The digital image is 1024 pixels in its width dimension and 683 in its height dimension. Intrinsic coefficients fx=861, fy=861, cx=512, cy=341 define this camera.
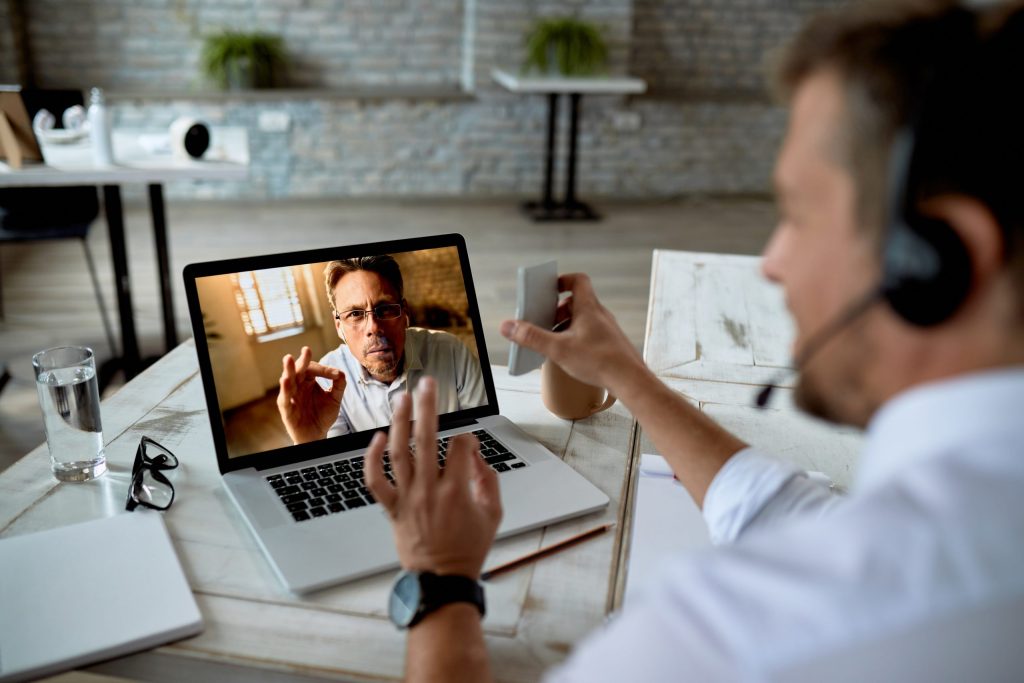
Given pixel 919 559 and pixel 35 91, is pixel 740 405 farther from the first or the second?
pixel 35 91

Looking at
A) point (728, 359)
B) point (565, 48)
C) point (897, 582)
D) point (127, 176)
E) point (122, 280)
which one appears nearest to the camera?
point (897, 582)

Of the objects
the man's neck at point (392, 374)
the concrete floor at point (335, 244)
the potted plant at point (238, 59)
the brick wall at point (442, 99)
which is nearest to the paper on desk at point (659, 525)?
the man's neck at point (392, 374)

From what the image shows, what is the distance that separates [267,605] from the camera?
2.64 feet

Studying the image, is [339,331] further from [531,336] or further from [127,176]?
[127,176]

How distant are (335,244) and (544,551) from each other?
383 cm

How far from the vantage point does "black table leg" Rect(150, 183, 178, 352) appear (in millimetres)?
2730

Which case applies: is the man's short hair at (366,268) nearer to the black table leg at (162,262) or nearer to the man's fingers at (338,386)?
the man's fingers at (338,386)

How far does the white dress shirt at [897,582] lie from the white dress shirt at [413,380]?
0.64m

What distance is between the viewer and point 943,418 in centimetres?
46

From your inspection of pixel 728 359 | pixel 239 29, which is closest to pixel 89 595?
pixel 728 359

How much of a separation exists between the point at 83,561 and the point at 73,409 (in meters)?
0.26

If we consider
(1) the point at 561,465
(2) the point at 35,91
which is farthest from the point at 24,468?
(2) the point at 35,91

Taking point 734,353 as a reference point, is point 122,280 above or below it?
below

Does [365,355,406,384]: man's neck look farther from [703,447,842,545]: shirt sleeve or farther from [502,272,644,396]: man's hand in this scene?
[703,447,842,545]: shirt sleeve
